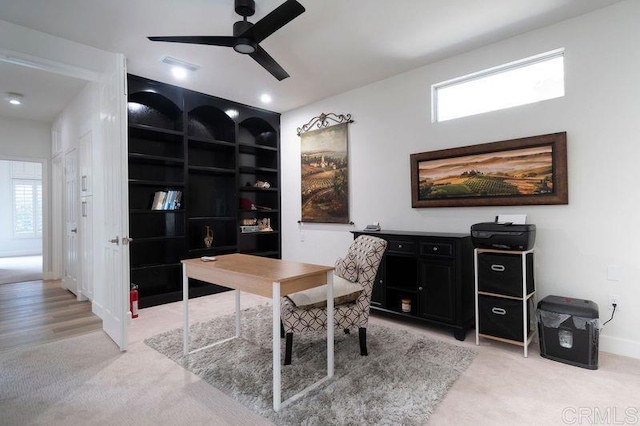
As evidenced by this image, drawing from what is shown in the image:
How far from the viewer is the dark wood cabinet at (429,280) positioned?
3.05 m

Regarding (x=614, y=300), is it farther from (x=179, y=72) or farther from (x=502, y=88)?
(x=179, y=72)

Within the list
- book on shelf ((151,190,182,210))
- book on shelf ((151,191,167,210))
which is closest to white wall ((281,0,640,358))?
book on shelf ((151,190,182,210))

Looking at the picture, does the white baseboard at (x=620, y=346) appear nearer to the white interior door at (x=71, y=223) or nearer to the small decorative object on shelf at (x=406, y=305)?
the small decorative object on shelf at (x=406, y=305)

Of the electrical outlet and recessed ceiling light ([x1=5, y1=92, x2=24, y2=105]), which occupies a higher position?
recessed ceiling light ([x1=5, y1=92, x2=24, y2=105])

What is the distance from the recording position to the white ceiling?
2.62m

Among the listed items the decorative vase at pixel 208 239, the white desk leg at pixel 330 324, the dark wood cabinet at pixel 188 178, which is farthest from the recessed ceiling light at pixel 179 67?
the white desk leg at pixel 330 324

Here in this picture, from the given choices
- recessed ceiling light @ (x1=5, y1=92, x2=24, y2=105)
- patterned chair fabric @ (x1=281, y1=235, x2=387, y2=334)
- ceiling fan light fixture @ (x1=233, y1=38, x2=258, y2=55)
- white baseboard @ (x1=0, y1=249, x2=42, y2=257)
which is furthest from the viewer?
white baseboard @ (x1=0, y1=249, x2=42, y2=257)

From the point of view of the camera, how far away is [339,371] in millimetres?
2379

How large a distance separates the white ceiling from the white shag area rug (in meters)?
2.85

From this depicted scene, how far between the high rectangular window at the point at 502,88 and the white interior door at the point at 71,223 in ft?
16.2

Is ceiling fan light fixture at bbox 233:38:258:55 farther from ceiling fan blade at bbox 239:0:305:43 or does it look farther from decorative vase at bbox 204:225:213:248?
decorative vase at bbox 204:225:213:248

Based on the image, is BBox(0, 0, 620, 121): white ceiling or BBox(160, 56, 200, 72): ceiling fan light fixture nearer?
BBox(0, 0, 620, 121): white ceiling

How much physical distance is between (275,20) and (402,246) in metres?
2.38

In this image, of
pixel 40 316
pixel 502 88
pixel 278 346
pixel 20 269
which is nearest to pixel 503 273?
pixel 502 88
